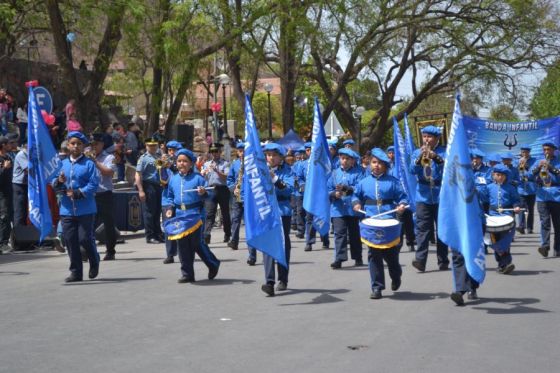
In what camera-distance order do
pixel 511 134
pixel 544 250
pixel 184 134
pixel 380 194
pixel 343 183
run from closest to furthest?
pixel 380 194
pixel 343 183
pixel 544 250
pixel 511 134
pixel 184 134

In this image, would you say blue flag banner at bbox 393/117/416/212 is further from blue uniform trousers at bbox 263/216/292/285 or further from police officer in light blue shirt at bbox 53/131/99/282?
police officer in light blue shirt at bbox 53/131/99/282

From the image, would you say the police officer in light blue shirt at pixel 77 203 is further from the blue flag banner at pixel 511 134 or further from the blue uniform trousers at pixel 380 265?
the blue flag banner at pixel 511 134

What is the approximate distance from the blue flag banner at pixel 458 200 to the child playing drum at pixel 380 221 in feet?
3.04

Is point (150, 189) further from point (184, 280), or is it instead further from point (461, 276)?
point (461, 276)

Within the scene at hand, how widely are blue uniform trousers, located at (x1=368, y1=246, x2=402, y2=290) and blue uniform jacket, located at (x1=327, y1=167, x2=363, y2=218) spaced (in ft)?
10.1

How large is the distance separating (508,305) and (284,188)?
13.7ft

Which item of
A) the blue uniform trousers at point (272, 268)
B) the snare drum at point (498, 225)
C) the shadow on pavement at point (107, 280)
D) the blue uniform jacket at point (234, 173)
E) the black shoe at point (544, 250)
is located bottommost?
the black shoe at point (544, 250)

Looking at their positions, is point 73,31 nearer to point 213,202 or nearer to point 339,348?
point 213,202

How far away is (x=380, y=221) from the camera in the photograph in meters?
10.8

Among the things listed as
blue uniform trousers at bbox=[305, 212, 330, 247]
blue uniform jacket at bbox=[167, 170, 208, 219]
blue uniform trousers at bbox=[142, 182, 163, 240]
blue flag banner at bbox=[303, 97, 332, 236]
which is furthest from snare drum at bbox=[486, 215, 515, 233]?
blue uniform trousers at bbox=[142, 182, 163, 240]

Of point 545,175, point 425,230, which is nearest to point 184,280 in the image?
point 425,230

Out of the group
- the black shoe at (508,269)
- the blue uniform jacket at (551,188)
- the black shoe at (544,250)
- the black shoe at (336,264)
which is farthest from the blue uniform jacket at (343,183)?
the blue uniform jacket at (551,188)

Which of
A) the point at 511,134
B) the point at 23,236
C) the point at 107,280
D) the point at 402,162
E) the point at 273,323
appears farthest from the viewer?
the point at 511,134

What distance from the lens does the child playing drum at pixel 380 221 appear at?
1051cm
